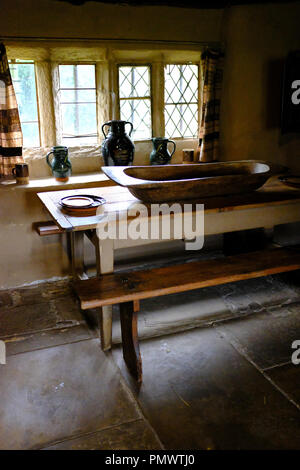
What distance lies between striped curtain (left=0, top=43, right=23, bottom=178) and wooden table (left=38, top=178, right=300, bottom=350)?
0.72 meters

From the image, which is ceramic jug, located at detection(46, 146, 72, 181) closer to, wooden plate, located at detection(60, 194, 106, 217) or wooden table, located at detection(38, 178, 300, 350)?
wooden table, located at detection(38, 178, 300, 350)

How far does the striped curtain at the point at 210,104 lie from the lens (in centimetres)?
417

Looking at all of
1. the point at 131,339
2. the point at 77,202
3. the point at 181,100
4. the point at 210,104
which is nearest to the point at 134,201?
the point at 77,202

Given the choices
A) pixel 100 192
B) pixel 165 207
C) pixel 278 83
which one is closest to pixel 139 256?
pixel 100 192

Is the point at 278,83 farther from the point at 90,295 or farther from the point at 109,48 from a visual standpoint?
the point at 90,295

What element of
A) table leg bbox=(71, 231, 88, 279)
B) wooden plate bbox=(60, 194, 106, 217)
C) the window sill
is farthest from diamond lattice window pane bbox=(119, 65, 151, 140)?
wooden plate bbox=(60, 194, 106, 217)

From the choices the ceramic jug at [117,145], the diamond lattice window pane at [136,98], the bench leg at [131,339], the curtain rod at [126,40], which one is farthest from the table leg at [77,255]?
the curtain rod at [126,40]

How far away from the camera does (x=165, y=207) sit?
277 centimetres

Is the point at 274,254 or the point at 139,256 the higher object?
the point at 274,254

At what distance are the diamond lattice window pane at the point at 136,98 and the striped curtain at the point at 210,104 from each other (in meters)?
0.54

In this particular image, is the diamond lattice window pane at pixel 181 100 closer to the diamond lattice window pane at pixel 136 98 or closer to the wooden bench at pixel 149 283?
the diamond lattice window pane at pixel 136 98

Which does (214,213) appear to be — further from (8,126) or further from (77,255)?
(8,126)

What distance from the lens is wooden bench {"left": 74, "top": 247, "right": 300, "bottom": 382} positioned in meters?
2.39
